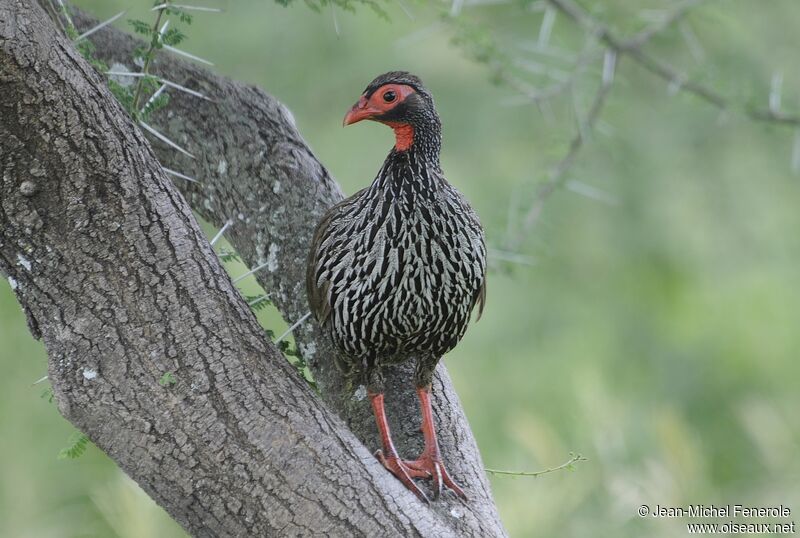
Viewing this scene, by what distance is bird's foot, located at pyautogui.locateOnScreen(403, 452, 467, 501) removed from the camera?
354 cm

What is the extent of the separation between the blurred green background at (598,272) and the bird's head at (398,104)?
4261 millimetres

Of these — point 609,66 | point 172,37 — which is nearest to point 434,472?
point 172,37

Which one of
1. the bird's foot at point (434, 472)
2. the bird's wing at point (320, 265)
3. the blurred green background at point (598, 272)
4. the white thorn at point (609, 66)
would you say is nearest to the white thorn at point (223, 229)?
the bird's wing at point (320, 265)

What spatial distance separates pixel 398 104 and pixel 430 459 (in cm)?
125

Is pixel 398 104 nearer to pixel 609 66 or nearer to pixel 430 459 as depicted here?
pixel 430 459

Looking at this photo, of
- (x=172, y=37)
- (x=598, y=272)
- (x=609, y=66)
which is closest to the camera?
(x=172, y=37)

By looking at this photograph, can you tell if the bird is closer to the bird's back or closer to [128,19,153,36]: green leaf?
the bird's back

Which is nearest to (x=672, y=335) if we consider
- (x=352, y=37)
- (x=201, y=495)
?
(x=352, y=37)

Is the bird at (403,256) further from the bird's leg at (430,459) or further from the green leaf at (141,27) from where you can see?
the green leaf at (141,27)

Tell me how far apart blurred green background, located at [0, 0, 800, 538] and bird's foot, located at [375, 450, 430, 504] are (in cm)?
378

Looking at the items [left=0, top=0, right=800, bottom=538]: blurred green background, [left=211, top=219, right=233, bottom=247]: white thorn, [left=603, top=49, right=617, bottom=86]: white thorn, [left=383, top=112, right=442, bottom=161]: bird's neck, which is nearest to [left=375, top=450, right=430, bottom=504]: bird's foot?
[left=211, top=219, right=233, bottom=247]: white thorn

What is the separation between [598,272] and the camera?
416 inches

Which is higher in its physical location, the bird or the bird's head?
the bird's head

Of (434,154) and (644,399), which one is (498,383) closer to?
(644,399)
